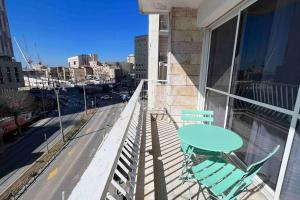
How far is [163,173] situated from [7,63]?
2714 cm

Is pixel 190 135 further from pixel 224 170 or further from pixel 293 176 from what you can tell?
pixel 293 176

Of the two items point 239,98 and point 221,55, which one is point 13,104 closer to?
point 221,55

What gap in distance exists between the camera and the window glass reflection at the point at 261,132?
1434mm

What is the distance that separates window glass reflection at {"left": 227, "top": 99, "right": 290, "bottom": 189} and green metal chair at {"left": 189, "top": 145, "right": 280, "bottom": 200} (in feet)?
1.02

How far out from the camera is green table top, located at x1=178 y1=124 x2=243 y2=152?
1.48 m

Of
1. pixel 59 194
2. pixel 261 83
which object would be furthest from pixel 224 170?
pixel 59 194

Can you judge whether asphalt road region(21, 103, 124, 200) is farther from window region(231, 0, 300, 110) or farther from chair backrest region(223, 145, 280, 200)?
window region(231, 0, 300, 110)

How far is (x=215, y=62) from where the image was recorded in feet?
9.81

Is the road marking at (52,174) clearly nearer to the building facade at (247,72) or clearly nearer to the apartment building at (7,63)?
the building facade at (247,72)

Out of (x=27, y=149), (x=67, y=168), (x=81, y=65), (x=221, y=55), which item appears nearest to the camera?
(x=221, y=55)

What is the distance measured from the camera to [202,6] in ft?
9.25

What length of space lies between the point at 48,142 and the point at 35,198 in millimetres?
6395

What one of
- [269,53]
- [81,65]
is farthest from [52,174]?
[81,65]

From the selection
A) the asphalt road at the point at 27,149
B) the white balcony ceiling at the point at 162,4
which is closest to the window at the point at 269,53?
the white balcony ceiling at the point at 162,4
